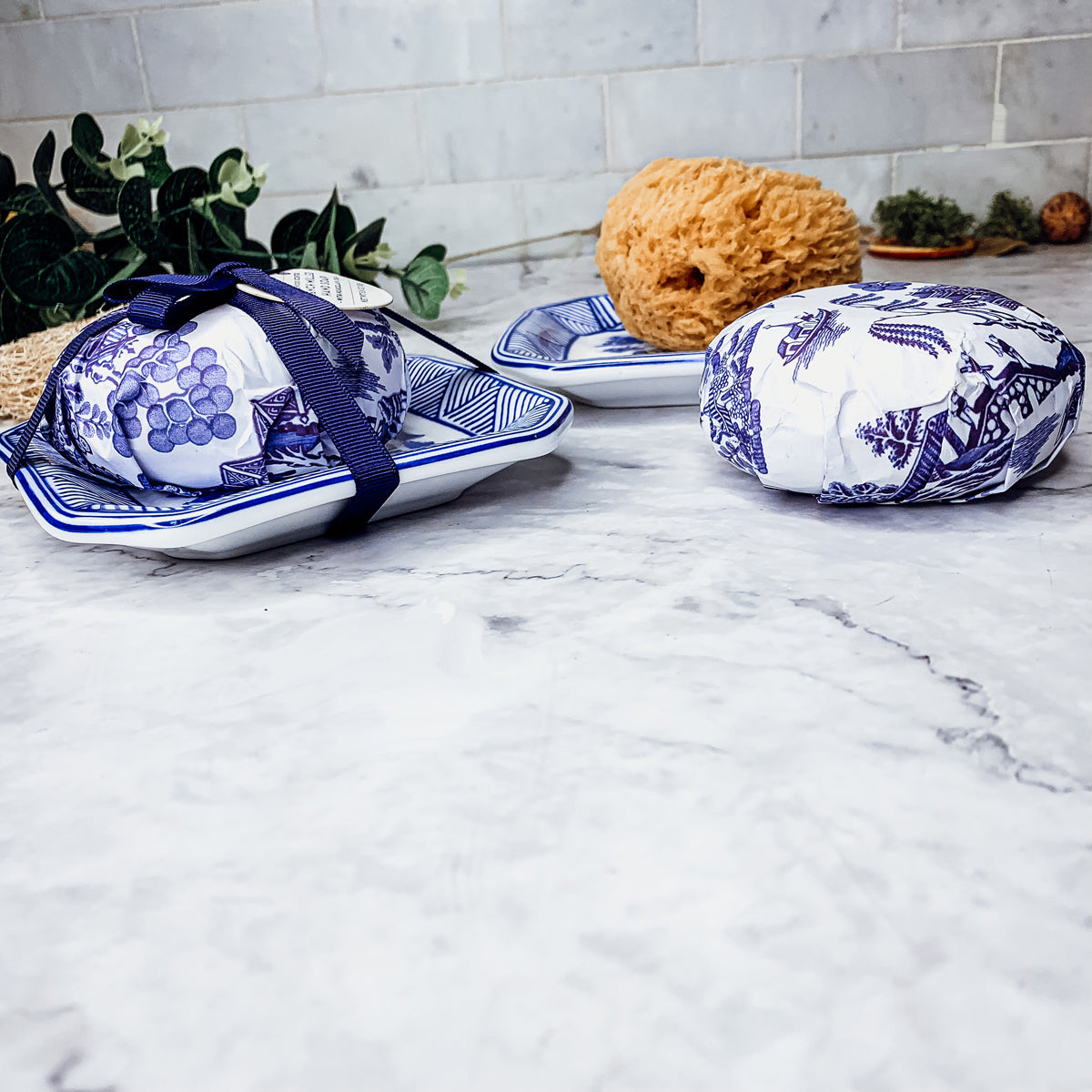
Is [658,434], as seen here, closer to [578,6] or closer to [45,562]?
[45,562]

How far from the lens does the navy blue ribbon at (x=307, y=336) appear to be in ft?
1.66

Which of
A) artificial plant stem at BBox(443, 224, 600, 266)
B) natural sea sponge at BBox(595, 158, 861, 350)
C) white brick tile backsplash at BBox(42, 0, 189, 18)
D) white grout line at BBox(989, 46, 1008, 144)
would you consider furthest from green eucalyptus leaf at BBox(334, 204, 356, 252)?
white grout line at BBox(989, 46, 1008, 144)

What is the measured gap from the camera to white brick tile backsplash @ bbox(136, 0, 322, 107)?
1.46 meters

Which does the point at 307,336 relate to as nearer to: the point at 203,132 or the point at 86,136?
the point at 86,136

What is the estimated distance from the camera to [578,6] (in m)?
1.43

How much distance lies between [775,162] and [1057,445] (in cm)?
107

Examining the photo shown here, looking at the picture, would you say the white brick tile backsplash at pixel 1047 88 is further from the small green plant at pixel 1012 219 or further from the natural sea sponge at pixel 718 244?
the natural sea sponge at pixel 718 244

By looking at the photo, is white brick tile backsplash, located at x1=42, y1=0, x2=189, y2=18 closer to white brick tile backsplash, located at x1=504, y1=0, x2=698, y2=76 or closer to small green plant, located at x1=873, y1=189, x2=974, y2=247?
white brick tile backsplash, located at x1=504, y1=0, x2=698, y2=76

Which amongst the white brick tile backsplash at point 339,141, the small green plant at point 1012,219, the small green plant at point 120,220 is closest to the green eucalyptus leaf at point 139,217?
the small green plant at point 120,220

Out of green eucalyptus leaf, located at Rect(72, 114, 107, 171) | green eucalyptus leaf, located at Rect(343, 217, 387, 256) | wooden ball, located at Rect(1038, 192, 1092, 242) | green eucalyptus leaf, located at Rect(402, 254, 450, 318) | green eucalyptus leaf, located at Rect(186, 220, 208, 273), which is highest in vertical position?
green eucalyptus leaf, located at Rect(72, 114, 107, 171)

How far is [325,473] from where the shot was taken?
19.5 inches

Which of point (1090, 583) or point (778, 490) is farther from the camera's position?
point (778, 490)

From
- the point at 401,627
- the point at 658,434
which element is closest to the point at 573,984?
the point at 401,627

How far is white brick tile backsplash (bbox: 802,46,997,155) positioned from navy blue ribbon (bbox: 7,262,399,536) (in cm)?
114
